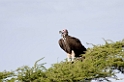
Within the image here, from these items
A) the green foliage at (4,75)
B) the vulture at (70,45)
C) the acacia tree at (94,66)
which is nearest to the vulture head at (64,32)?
the vulture at (70,45)

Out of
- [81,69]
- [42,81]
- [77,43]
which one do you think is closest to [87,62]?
[81,69]

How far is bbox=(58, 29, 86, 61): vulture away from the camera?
68.2 ft

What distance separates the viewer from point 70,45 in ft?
69.0

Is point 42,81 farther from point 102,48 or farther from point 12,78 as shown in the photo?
point 102,48

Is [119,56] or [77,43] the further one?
[77,43]

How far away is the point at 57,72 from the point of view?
16.8 metres

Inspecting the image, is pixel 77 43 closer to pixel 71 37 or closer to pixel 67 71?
pixel 71 37

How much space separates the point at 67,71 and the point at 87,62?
2.74 feet

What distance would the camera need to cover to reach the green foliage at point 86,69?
54.0 feet

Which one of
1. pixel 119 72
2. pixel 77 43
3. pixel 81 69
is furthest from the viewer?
pixel 77 43

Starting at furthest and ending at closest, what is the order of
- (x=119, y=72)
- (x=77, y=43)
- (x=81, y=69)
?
1. (x=77, y=43)
2. (x=119, y=72)
3. (x=81, y=69)

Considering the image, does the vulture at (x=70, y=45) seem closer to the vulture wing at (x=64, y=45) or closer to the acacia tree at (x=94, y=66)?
the vulture wing at (x=64, y=45)

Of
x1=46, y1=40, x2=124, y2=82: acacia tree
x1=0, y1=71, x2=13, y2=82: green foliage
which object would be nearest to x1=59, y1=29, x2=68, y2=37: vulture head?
x1=46, y1=40, x2=124, y2=82: acacia tree

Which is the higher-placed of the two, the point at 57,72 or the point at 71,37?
the point at 71,37
